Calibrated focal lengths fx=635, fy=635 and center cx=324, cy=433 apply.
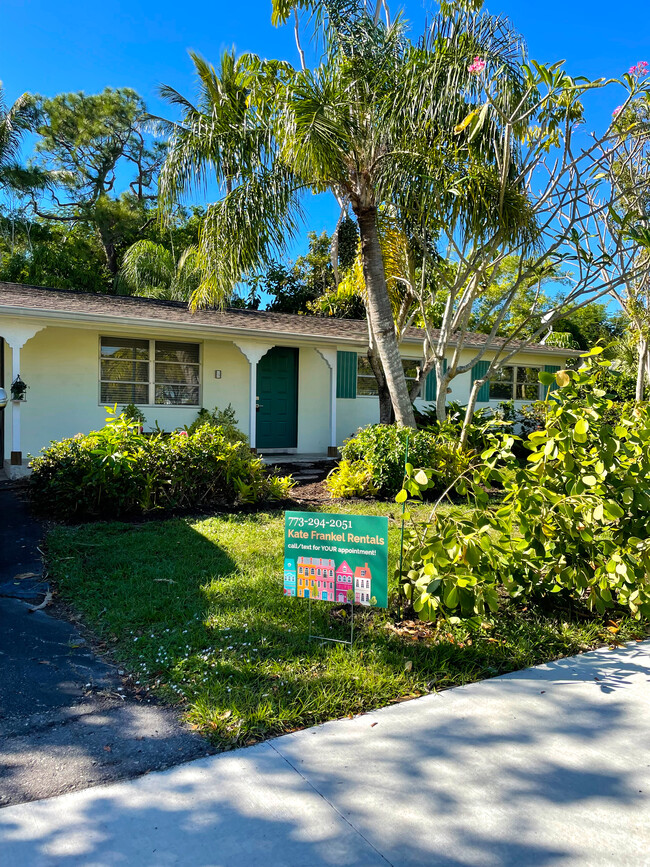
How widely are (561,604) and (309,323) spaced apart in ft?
37.3

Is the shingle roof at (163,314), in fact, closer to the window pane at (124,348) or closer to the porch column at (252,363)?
the porch column at (252,363)

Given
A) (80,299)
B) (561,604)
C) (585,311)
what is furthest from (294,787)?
(585,311)

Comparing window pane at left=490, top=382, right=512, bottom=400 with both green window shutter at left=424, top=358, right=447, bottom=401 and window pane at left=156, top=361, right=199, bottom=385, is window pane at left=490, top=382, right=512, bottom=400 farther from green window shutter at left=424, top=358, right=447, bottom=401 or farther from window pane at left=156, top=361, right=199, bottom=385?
window pane at left=156, top=361, right=199, bottom=385

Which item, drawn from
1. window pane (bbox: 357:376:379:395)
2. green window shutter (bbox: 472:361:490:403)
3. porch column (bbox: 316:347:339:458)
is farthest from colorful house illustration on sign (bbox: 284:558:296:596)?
green window shutter (bbox: 472:361:490:403)

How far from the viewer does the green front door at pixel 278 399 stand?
13758mm

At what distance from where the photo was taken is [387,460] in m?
8.66

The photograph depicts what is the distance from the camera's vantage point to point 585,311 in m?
32.8

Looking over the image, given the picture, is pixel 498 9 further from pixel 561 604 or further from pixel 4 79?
pixel 4 79

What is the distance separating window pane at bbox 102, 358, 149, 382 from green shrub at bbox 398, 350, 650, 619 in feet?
29.6

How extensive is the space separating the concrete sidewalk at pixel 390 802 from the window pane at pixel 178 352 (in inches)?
408

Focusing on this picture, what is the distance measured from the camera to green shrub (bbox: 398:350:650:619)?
3787mm

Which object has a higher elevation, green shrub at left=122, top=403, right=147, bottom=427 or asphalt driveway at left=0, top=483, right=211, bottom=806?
green shrub at left=122, top=403, right=147, bottom=427

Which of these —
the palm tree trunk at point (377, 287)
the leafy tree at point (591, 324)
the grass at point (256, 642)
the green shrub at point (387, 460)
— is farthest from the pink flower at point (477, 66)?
the leafy tree at point (591, 324)

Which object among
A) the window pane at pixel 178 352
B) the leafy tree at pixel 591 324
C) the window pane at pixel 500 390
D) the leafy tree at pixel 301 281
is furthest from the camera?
the leafy tree at pixel 591 324
